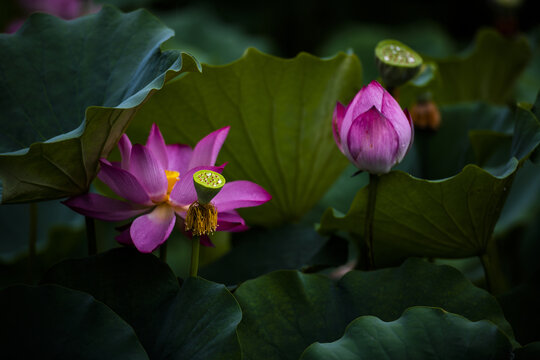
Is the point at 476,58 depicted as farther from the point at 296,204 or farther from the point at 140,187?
the point at 140,187

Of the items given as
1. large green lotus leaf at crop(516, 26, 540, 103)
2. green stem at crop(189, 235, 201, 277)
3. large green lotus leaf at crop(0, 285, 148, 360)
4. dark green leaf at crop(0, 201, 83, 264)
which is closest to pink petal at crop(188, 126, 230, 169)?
green stem at crop(189, 235, 201, 277)

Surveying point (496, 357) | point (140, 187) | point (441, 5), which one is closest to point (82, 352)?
point (140, 187)

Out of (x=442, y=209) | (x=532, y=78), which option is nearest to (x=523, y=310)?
(x=442, y=209)

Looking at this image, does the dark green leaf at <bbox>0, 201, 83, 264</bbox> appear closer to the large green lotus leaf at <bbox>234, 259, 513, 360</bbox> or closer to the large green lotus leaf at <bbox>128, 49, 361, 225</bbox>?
the large green lotus leaf at <bbox>128, 49, 361, 225</bbox>

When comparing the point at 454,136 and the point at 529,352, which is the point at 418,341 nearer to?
the point at 529,352

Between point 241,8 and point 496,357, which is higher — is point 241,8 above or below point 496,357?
below

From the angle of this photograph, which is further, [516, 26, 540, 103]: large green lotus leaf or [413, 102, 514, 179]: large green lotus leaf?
[516, 26, 540, 103]: large green lotus leaf
